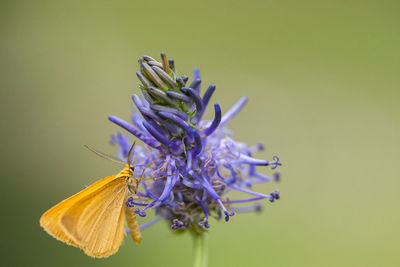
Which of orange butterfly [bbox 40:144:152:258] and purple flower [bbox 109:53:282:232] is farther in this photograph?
orange butterfly [bbox 40:144:152:258]

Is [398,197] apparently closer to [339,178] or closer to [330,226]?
[339,178]

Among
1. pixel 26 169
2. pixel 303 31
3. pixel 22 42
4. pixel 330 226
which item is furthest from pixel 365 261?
pixel 22 42

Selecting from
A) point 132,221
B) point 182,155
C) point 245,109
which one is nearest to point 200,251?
point 132,221

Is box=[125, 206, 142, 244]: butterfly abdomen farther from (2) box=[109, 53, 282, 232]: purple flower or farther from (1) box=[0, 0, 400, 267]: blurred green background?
(1) box=[0, 0, 400, 267]: blurred green background

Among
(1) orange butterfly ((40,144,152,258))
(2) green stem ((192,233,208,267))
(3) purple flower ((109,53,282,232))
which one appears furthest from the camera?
(2) green stem ((192,233,208,267))

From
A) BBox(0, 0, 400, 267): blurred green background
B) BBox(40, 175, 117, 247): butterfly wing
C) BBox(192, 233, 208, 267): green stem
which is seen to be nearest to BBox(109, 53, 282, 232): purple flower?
BBox(192, 233, 208, 267): green stem

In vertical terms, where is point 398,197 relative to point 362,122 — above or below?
below
